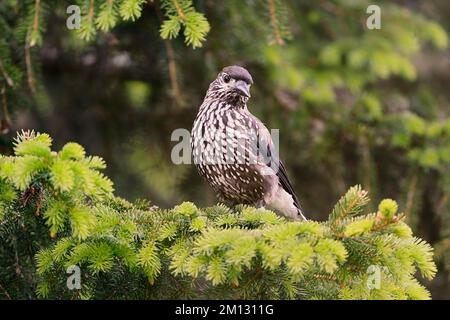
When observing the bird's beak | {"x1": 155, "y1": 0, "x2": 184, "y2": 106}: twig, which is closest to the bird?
the bird's beak

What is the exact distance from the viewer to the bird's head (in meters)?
4.45

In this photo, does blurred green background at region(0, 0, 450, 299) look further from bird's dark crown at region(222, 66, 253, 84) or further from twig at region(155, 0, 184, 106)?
bird's dark crown at region(222, 66, 253, 84)

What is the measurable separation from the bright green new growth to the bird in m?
1.21

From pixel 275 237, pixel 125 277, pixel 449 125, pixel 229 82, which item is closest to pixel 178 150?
pixel 229 82

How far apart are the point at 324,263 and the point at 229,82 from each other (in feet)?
7.04

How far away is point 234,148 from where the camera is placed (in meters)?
4.38

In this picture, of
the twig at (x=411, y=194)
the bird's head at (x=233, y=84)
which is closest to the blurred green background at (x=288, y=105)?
the twig at (x=411, y=194)

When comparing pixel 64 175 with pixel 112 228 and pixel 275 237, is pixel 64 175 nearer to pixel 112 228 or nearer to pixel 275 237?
pixel 112 228

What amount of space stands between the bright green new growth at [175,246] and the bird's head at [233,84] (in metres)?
1.42

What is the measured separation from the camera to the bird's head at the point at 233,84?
4.45 meters

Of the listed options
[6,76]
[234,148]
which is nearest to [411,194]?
[234,148]

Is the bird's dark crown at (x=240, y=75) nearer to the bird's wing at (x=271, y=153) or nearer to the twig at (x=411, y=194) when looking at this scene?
the bird's wing at (x=271, y=153)

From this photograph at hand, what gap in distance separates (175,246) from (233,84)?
1763mm

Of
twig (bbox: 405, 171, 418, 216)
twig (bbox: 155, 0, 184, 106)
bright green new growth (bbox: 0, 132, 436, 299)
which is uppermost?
twig (bbox: 155, 0, 184, 106)
